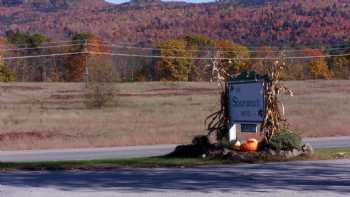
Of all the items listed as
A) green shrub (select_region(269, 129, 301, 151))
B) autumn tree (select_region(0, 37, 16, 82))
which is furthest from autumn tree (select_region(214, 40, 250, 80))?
autumn tree (select_region(0, 37, 16, 82))

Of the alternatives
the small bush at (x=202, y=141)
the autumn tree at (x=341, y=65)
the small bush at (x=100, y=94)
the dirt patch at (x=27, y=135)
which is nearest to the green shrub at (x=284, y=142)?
the small bush at (x=202, y=141)

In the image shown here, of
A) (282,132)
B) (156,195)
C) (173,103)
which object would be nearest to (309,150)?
(282,132)

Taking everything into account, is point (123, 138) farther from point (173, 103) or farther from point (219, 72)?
point (173, 103)

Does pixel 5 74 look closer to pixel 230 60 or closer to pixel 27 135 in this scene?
pixel 27 135

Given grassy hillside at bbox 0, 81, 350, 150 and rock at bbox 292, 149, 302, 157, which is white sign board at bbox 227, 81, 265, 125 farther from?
grassy hillside at bbox 0, 81, 350, 150

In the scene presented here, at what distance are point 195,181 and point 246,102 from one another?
7009 mm

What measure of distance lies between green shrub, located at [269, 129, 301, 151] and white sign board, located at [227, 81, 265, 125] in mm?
917

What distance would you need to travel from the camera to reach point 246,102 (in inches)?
941

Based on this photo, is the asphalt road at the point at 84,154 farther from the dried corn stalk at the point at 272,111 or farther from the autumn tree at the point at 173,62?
the autumn tree at the point at 173,62

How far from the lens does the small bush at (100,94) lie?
200 ft

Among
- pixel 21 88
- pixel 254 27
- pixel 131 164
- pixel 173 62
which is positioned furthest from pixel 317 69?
pixel 131 164

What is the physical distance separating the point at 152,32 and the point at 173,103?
111 m

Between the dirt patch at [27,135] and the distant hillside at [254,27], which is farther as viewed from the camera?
the distant hillside at [254,27]

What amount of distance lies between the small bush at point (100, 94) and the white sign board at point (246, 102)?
3641cm
